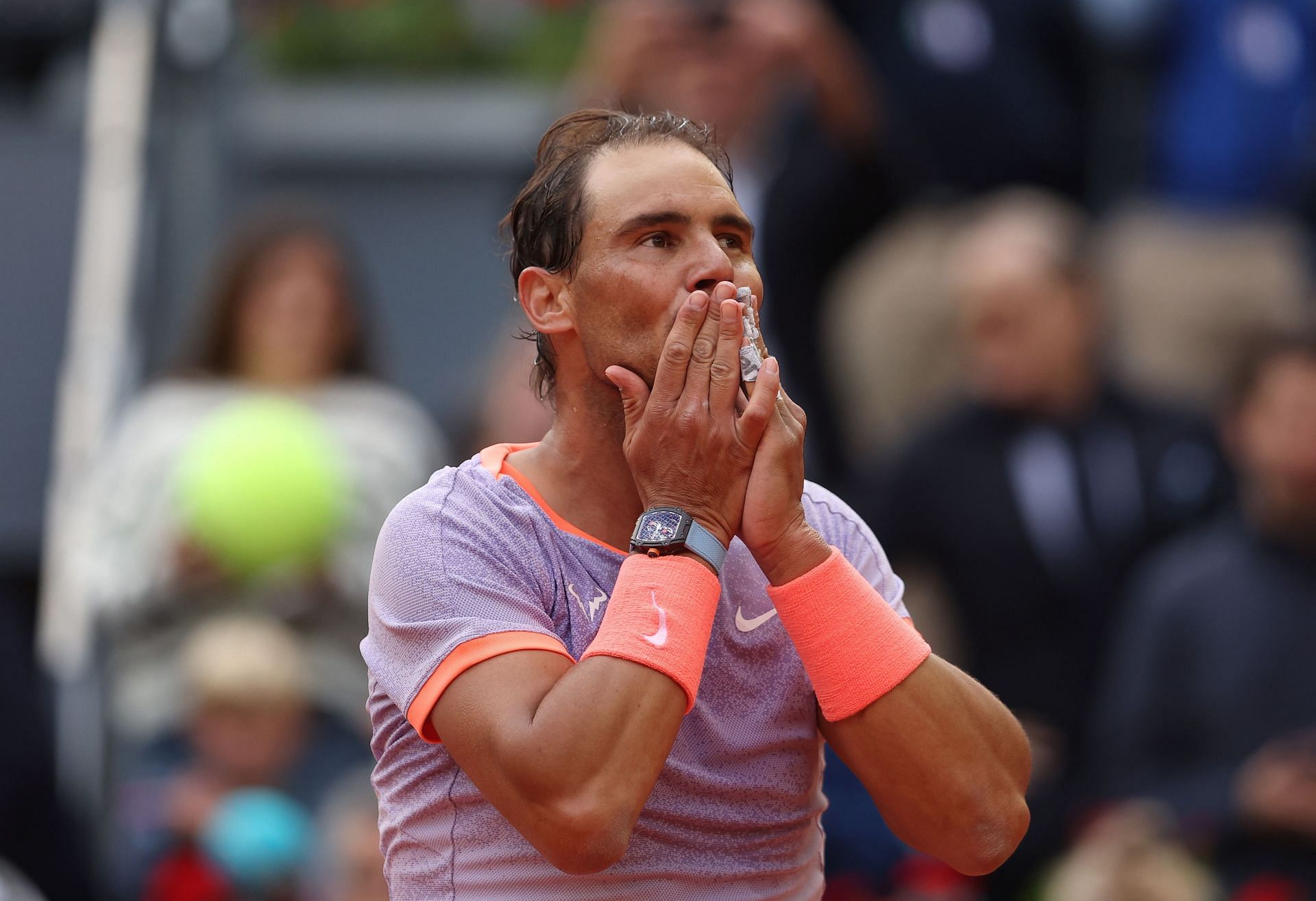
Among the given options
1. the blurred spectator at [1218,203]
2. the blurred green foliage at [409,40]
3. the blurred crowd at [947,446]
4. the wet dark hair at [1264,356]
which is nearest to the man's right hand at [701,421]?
the blurred crowd at [947,446]

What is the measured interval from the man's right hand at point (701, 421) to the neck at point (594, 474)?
0.14m

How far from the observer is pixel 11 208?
796cm

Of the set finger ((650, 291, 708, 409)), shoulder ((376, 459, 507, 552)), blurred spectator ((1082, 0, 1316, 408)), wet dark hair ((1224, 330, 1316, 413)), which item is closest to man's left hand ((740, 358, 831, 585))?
finger ((650, 291, 708, 409))

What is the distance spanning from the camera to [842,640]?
2389 mm

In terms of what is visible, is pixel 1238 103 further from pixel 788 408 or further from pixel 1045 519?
pixel 788 408

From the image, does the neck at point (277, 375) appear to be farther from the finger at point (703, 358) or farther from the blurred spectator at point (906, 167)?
the finger at point (703, 358)

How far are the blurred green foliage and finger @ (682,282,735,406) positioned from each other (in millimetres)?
6138

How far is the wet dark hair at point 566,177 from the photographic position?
8.23ft

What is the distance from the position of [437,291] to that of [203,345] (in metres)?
2.34

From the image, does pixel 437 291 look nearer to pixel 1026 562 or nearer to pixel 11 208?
pixel 11 208

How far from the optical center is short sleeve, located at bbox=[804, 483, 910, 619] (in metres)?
2.62

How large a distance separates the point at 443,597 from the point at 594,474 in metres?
0.29

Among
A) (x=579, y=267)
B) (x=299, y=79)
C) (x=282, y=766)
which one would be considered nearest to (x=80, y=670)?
(x=282, y=766)

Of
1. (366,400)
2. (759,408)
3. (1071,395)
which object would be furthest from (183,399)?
(759,408)
